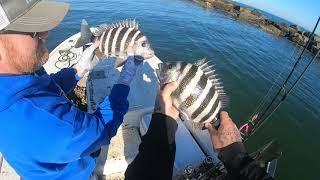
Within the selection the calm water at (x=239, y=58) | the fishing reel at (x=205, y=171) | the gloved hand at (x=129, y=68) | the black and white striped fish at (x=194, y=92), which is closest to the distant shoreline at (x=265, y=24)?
the calm water at (x=239, y=58)

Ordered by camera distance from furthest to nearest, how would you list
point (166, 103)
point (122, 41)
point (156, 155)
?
point (122, 41), point (166, 103), point (156, 155)

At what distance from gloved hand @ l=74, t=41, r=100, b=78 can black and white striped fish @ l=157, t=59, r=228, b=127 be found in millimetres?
1208

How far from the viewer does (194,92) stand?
2.45 metres

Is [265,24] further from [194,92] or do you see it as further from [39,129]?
[39,129]

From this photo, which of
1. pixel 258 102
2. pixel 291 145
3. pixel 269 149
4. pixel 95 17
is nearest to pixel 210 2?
pixel 95 17

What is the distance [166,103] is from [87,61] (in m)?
1.52

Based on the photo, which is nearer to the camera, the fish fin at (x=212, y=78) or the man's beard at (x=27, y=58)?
the man's beard at (x=27, y=58)

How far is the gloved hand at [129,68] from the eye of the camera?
2658 millimetres

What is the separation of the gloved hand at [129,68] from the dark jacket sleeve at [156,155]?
67 centimetres

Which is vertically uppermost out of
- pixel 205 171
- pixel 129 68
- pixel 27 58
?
pixel 27 58

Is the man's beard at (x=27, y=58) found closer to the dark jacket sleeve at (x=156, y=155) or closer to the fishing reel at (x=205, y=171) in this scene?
the dark jacket sleeve at (x=156, y=155)

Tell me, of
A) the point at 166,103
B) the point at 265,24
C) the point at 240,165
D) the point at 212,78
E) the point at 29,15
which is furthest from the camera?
the point at 265,24

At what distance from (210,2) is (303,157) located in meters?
23.8

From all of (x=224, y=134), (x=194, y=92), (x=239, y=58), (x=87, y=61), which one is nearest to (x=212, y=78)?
(x=194, y=92)
